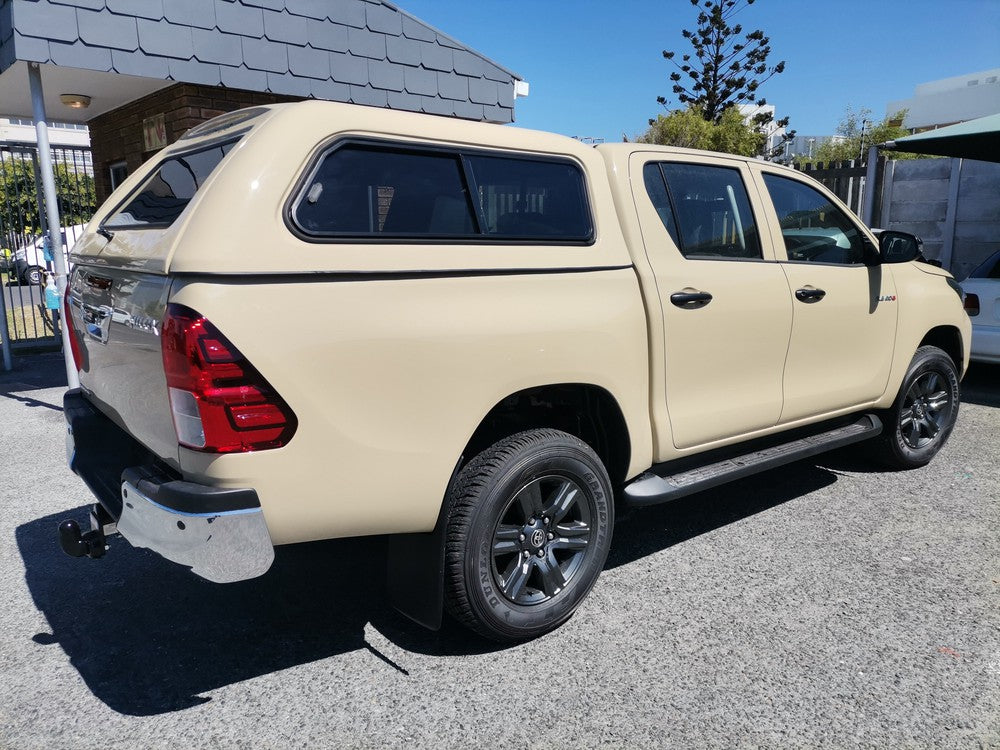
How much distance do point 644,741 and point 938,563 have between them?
7.03ft

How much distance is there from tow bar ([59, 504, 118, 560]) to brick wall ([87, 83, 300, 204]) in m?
A: 5.59

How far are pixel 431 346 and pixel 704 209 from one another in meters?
1.83

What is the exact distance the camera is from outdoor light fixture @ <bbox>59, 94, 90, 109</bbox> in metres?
8.09

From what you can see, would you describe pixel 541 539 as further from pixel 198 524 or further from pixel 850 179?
pixel 850 179

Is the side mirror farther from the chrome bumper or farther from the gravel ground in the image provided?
the chrome bumper

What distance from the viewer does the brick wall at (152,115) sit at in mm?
7480

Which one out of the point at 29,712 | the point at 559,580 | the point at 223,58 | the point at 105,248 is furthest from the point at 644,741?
the point at 223,58

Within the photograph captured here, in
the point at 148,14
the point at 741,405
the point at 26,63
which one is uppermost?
the point at 148,14

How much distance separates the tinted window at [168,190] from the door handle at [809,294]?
9.40 feet

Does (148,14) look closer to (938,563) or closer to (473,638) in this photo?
(473,638)

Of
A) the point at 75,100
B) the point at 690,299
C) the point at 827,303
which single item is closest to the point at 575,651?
the point at 690,299

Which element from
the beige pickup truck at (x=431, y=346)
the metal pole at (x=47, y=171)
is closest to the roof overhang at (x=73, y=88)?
the metal pole at (x=47, y=171)

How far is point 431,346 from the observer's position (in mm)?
2566

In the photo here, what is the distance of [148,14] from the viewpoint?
671 centimetres
